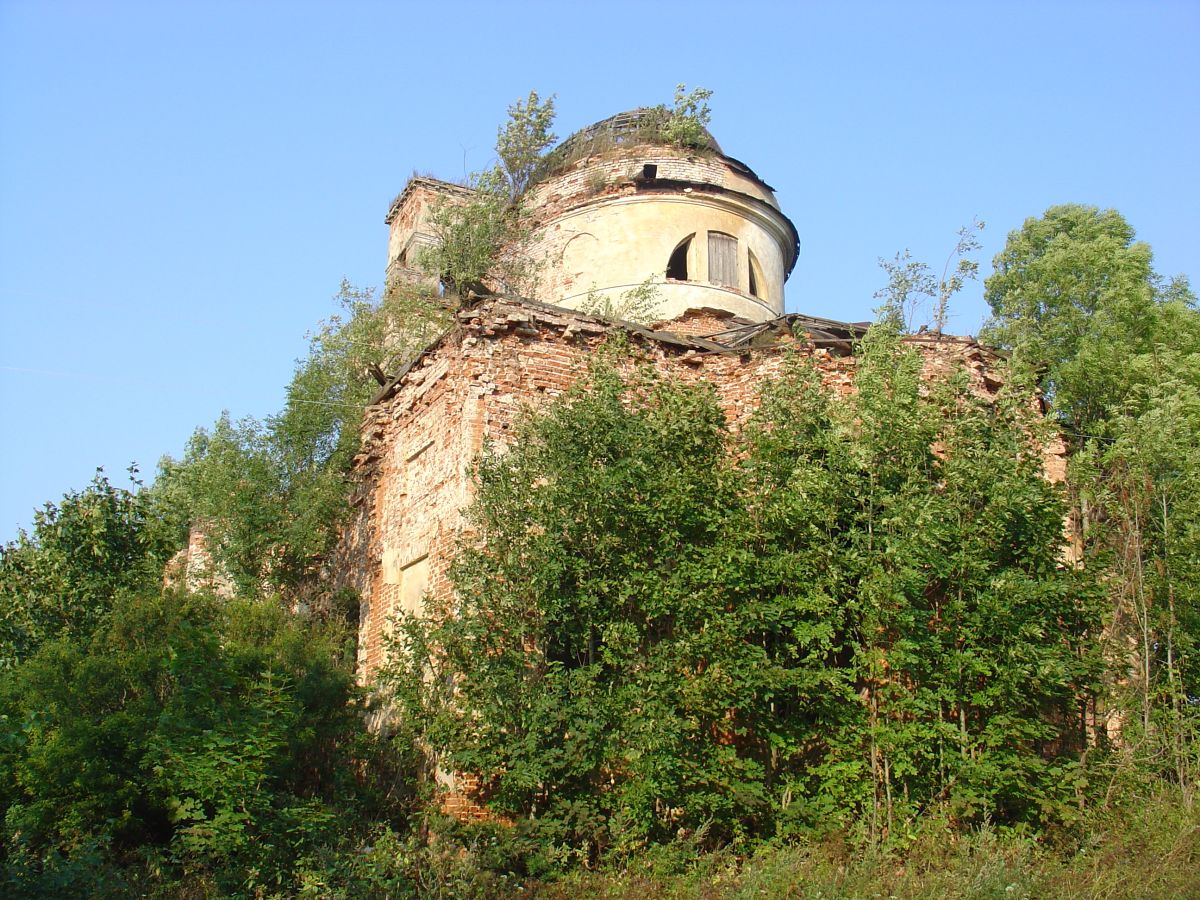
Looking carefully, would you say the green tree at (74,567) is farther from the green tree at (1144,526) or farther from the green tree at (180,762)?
the green tree at (1144,526)

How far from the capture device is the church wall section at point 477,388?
10.6m

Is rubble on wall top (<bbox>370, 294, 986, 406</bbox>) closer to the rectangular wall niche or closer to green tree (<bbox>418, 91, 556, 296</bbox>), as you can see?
the rectangular wall niche

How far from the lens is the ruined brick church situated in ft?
35.6

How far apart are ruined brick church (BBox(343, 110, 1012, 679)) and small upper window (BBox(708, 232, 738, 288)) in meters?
0.02

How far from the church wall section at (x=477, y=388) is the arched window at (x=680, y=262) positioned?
4.13 m

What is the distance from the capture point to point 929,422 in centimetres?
978

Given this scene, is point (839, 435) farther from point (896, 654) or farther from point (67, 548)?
point (67, 548)

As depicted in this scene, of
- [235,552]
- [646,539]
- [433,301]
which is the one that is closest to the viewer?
[646,539]

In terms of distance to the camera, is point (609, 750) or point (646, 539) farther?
point (646, 539)

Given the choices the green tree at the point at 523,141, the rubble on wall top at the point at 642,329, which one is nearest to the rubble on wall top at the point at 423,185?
the green tree at the point at 523,141

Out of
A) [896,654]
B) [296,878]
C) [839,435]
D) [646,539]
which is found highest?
[839,435]

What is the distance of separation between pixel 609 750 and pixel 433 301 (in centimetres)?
998

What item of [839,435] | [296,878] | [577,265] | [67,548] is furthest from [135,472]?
[839,435]

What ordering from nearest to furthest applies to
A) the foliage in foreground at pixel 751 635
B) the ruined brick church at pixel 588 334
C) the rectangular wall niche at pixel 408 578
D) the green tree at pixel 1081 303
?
the foliage in foreground at pixel 751 635 → the ruined brick church at pixel 588 334 → the rectangular wall niche at pixel 408 578 → the green tree at pixel 1081 303
